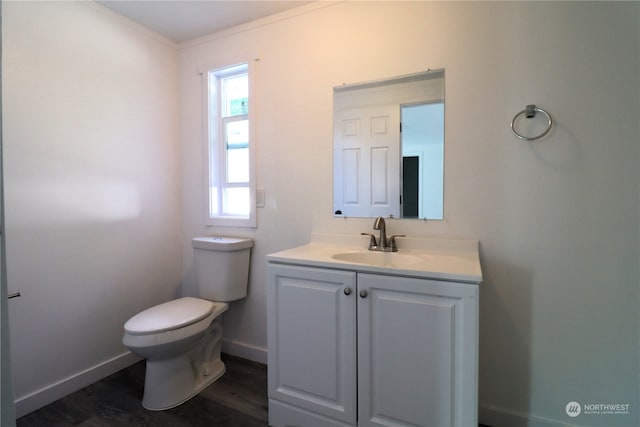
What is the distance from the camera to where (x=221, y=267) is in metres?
2.09

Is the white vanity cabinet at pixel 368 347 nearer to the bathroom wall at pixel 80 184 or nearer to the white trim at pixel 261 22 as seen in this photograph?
the bathroom wall at pixel 80 184

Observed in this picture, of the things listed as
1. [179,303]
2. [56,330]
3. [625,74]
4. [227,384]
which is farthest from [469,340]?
[56,330]

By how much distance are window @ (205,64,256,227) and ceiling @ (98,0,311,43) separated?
290 mm

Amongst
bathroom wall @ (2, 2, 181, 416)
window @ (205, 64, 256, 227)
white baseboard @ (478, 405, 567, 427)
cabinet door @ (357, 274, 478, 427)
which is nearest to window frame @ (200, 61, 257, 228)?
window @ (205, 64, 256, 227)

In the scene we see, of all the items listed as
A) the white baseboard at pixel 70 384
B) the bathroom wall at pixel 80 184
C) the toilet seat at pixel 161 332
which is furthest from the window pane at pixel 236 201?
the white baseboard at pixel 70 384

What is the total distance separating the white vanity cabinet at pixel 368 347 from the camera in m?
1.25

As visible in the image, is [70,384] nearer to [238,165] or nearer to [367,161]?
[238,165]

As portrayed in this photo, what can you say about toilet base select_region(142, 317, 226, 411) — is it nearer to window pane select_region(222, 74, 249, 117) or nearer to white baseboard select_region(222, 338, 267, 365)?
white baseboard select_region(222, 338, 267, 365)

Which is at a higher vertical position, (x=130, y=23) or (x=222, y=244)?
(x=130, y=23)

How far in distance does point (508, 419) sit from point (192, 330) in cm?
165

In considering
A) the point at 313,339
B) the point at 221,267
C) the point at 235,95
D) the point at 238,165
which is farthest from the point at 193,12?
the point at 313,339

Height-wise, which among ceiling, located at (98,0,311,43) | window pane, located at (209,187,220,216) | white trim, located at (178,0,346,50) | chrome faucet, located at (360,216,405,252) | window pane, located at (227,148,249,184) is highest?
ceiling, located at (98,0,311,43)

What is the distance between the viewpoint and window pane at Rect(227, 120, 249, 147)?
232 cm

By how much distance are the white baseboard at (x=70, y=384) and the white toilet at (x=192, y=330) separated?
1.48ft
